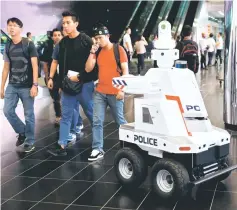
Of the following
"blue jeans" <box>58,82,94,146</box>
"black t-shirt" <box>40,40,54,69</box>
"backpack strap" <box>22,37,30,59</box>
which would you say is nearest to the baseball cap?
"blue jeans" <box>58,82,94,146</box>

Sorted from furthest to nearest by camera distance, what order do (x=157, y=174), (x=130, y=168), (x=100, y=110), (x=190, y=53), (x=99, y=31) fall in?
1. (x=190, y=53)
2. (x=100, y=110)
3. (x=99, y=31)
4. (x=130, y=168)
5. (x=157, y=174)

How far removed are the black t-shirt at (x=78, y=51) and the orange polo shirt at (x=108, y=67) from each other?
0.30 m

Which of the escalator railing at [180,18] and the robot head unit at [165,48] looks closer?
the robot head unit at [165,48]

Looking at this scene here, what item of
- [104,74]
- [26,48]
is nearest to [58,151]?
[104,74]

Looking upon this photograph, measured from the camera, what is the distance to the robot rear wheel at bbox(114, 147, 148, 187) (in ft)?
11.6

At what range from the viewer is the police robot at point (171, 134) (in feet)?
10.7

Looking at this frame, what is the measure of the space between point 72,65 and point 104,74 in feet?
1.55

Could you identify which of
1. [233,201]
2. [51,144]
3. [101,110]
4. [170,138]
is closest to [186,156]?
[170,138]

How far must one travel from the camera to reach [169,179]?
133 inches

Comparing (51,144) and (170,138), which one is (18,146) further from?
(170,138)

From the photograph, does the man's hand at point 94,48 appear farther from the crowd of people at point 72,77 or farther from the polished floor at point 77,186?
the polished floor at point 77,186

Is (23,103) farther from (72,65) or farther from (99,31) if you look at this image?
(99,31)

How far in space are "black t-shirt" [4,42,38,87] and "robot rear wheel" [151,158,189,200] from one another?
2.15 metres

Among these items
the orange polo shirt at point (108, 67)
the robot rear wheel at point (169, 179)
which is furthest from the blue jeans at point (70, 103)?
the robot rear wheel at point (169, 179)
